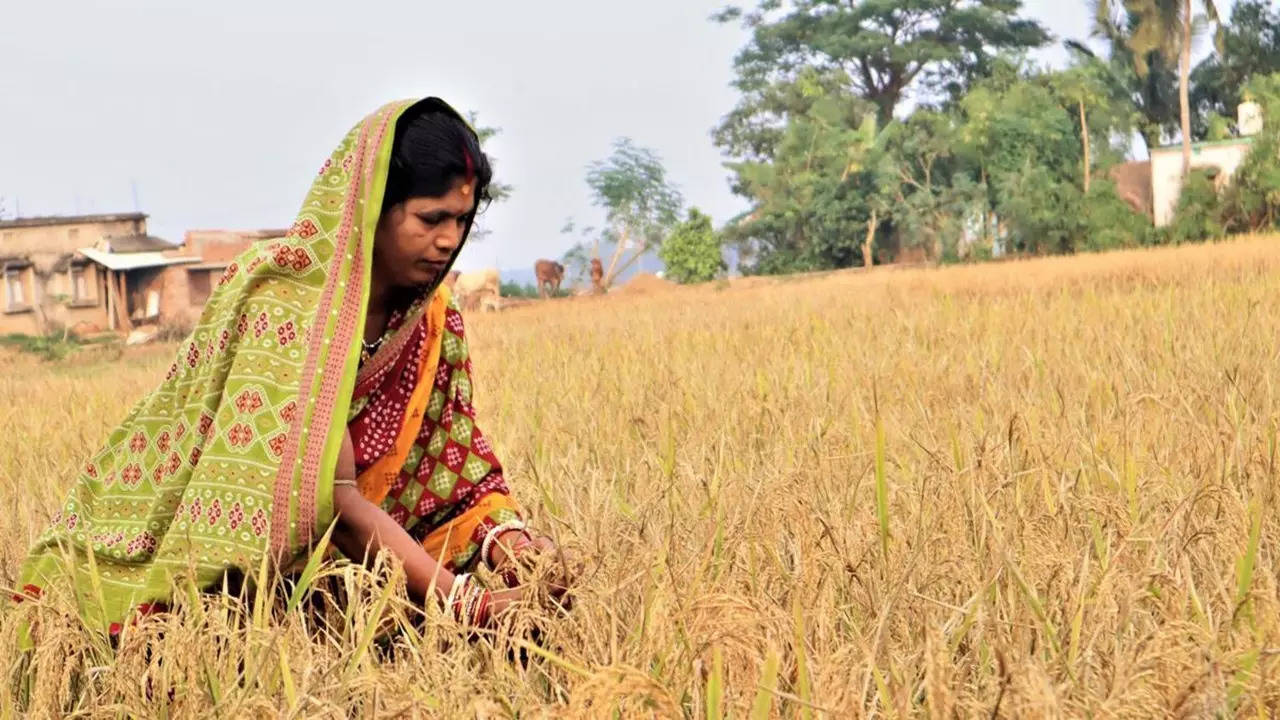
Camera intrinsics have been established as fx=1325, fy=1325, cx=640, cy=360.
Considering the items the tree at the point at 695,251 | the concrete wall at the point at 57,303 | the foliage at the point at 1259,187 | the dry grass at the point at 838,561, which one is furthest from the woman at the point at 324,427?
the concrete wall at the point at 57,303

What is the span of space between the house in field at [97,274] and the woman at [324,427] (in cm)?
2071

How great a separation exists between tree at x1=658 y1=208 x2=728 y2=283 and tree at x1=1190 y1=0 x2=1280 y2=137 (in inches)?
539

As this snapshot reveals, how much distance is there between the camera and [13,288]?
74.9ft

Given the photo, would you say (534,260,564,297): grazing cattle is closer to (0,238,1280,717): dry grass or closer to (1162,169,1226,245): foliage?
(1162,169,1226,245): foliage

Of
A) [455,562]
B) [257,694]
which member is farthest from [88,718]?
[455,562]

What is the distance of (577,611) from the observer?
1.79m

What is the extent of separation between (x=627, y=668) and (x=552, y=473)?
197 centimetres

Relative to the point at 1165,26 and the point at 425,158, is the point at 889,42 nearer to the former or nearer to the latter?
the point at 1165,26

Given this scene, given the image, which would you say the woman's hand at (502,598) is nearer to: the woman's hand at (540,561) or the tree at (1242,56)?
the woman's hand at (540,561)

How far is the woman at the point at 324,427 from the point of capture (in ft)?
6.54

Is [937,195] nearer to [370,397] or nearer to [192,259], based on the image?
[192,259]

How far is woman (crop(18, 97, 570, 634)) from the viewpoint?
1.99 m

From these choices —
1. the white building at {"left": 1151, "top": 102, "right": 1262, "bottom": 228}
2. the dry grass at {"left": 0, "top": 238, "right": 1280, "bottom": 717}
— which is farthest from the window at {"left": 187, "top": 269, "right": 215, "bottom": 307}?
the dry grass at {"left": 0, "top": 238, "right": 1280, "bottom": 717}

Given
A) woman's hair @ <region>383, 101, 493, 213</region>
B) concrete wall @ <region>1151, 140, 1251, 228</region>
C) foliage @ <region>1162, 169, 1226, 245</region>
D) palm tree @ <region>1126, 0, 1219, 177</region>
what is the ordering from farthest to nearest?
palm tree @ <region>1126, 0, 1219, 177</region> < concrete wall @ <region>1151, 140, 1251, 228</region> < foliage @ <region>1162, 169, 1226, 245</region> < woman's hair @ <region>383, 101, 493, 213</region>
